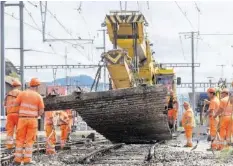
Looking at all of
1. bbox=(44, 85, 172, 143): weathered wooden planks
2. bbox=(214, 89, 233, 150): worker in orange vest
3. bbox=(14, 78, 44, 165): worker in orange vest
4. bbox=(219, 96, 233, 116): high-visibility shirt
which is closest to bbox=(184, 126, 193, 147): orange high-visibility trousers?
bbox=(44, 85, 172, 143): weathered wooden planks

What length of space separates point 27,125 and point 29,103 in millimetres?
490

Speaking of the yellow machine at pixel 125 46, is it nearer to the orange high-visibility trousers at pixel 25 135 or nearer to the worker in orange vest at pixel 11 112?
the worker in orange vest at pixel 11 112

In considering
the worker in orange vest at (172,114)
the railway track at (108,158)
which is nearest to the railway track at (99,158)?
the railway track at (108,158)

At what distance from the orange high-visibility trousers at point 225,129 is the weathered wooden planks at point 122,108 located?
5.46 ft

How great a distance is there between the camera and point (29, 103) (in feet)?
36.3

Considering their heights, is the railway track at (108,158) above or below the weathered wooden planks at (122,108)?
below

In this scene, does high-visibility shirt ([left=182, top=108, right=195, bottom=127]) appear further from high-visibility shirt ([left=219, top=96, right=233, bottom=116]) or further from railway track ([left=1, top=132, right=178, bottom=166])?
high-visibility shirt ([left=219, top=96, right=233, bottom=116])

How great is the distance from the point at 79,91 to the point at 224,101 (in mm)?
3828

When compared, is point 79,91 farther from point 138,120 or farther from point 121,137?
point 121,137

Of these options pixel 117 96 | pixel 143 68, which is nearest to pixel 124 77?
pixel 117 96

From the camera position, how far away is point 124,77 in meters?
14.8

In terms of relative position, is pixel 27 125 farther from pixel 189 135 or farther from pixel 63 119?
pixel 189 135

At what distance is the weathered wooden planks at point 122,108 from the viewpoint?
45.2ft

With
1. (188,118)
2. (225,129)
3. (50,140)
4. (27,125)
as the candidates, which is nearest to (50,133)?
(50,140)
